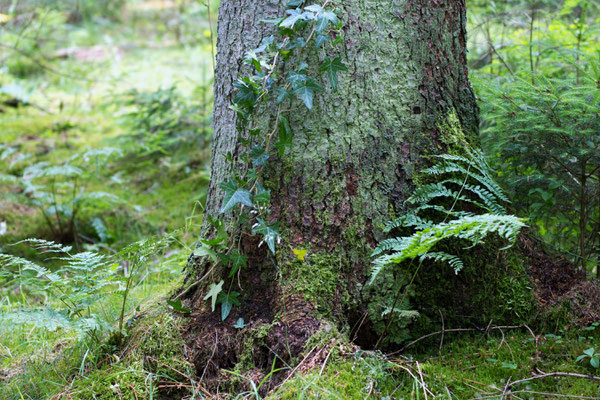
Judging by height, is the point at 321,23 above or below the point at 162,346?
above

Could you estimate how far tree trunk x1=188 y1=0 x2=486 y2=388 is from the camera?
2070mm

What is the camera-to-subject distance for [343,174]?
2.11m

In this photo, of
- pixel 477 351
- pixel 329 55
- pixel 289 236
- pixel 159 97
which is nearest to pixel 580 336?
pixel 477 351

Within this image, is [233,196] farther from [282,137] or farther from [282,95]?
[282,95]

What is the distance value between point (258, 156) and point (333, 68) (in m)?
0.52

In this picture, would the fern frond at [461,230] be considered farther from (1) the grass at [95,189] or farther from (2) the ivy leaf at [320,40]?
(1) the grass at [95,189]

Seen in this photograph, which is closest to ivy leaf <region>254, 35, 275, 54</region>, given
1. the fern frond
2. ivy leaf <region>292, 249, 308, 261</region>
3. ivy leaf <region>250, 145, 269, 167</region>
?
ivy leaf <region>250, 145, 269, 167</region>

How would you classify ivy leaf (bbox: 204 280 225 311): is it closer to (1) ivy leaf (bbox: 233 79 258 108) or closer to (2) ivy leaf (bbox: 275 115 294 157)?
(2) ivy leaf (bbox: 275 115 294 157)

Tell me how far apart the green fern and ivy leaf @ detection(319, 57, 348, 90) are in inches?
23.7

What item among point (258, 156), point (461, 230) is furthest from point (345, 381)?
point (258, 156)

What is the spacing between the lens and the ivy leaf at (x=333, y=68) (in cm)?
199

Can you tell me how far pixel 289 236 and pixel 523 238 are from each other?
1.26 meters

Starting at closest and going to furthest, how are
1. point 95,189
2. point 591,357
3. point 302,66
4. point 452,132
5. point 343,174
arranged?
point 591,357 → point 302,66 → point 343,174 → point 452,132 → point 95,189

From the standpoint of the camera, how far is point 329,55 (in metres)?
2.07
